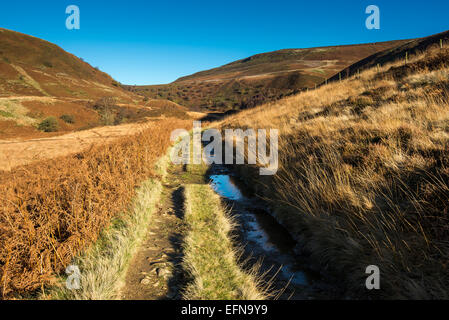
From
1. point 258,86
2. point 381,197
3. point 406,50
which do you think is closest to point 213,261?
point 381,197

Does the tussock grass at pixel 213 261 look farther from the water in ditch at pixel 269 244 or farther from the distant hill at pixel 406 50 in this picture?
the distant hill at pixel 406 50

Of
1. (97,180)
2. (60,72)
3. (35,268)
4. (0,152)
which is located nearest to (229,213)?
(97,180)

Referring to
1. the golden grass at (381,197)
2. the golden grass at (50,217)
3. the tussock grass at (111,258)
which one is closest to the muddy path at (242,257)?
the tussock grass at (111,258)

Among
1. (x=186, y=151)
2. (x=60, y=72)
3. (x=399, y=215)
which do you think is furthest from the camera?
(x=60, y=72)

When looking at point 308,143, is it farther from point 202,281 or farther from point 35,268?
point 35,268

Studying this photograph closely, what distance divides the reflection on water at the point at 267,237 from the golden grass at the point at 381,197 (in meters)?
0.32

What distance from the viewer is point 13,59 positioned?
38375mm

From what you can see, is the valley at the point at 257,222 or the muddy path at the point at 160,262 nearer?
the valley at the point at 257,222

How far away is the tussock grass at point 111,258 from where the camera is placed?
8.69 feet

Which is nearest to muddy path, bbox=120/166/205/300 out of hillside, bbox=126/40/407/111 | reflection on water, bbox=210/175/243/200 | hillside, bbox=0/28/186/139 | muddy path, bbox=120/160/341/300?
muddy path, bbox=120/160/341/300

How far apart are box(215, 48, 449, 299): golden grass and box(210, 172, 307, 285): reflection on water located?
1.04 ft

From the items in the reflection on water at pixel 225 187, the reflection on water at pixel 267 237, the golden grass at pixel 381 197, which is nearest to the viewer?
the golden grass at pixel 381 197

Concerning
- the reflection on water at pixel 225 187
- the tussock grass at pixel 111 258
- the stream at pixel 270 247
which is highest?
the reflection on water at pixel 225 187
